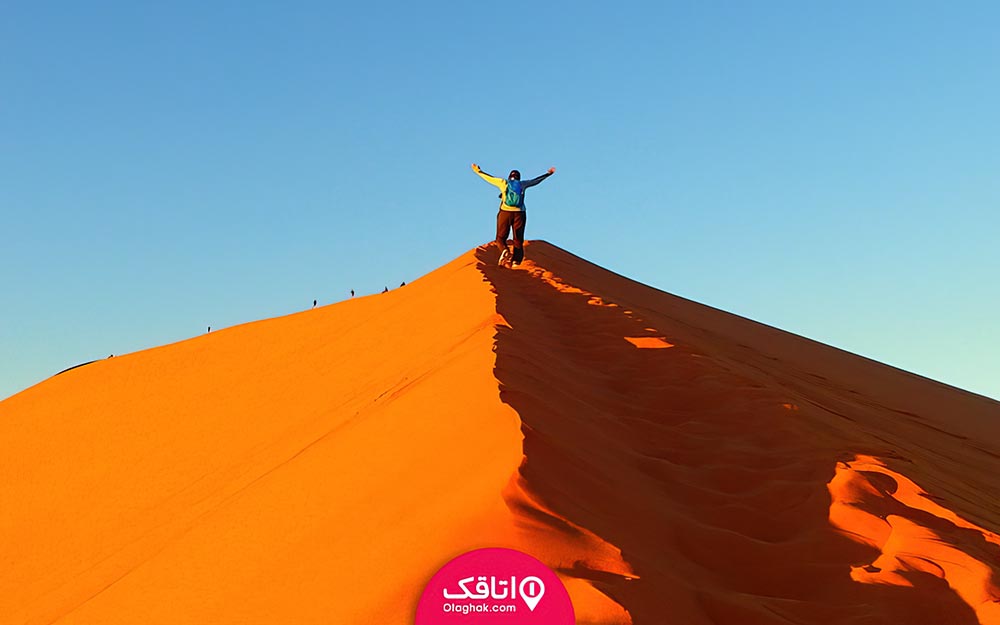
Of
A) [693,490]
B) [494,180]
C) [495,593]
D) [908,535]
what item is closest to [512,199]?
[494,180]

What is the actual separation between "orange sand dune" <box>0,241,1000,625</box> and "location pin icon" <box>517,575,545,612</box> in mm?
109

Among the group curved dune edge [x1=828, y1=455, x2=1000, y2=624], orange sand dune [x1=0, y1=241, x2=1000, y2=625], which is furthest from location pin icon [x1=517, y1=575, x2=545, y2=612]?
curved dune edge [x1=828, y1=455, x2=1000, y2=624]

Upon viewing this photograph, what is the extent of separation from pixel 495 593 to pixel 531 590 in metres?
0.13

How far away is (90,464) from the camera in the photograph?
10.2 m

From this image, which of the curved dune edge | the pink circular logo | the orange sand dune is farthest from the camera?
the curved dune edge

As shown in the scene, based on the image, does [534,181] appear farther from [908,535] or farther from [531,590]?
[531,590]

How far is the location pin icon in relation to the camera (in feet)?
9.71

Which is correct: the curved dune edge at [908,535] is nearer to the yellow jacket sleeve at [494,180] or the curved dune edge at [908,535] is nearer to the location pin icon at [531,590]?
the location pin icon at [531,590]

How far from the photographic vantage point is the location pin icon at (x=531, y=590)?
9.71 ft

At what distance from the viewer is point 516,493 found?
357 cm

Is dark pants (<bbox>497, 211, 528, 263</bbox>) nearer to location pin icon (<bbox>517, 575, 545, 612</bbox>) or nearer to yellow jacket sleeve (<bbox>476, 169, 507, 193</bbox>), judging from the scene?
yellow jacket sleeve (<bbox>476, 169, 507, 193</bbox>)

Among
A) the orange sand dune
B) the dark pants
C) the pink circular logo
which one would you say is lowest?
the pink circular logo

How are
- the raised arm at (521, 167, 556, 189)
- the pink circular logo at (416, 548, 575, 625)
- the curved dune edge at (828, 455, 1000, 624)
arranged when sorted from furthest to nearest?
the raised arm at (521, 167, 556, 189) → the curved dune edge at (828, 455, 1000, 624) → the pink circular logo at (416, 548, 575, 625)

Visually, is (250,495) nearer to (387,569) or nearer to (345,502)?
(345,502)
